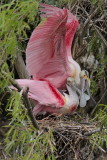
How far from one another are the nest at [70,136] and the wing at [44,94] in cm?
12

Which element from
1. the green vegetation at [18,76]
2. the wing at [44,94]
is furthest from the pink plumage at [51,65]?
the green vegetation at [18,76]

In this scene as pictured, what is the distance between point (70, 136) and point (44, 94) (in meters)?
0.36

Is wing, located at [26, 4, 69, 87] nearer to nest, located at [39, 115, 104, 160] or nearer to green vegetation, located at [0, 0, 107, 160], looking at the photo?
green vegetation, located at [0, 0, 107, 160]

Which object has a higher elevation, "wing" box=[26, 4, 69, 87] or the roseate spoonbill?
"wing" box=[26, 4, 69, 87]

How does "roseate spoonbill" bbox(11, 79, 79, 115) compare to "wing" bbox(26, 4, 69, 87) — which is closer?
"wing" bbox(26, 4, 69, 87)

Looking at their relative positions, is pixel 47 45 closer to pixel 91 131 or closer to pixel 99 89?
pixel 91 131

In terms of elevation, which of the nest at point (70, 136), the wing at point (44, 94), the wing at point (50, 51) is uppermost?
the wing at point (50, 51)

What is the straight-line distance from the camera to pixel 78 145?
7.46 ft

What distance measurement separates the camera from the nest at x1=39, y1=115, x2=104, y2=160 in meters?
2.20

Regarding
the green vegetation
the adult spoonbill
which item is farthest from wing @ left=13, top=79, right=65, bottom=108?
the green vegetation

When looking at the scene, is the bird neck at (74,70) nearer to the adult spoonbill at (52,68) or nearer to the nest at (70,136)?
the adult spoonbill at (52,68)

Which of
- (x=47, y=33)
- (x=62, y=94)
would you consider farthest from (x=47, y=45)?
(x=62, y=94)

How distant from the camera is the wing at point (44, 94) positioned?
8.19 feet

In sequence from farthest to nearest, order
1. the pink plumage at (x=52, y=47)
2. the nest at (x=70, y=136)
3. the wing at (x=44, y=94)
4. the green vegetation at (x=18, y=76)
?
the wing at (x=44, y=94) < the pink plumage at (x=52, y=47) < the nest at (x=70, y=136) < the green vegetation at (x=18, y=76)
